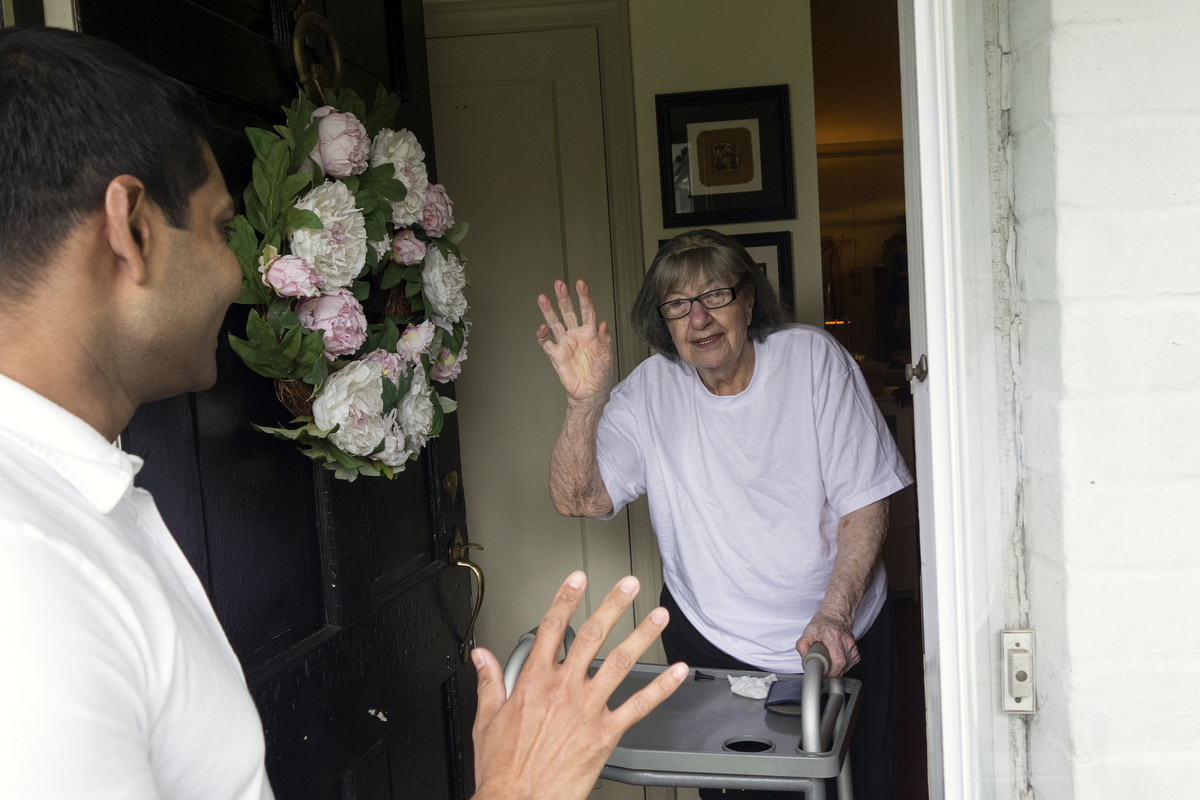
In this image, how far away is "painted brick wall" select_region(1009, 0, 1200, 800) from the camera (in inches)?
35.2

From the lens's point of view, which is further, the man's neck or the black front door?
the black front door

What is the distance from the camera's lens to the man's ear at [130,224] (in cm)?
69

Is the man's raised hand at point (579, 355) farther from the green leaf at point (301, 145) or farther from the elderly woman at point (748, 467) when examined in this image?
the green leaf at point (301, 145)

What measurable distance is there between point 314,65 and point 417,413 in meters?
0.62

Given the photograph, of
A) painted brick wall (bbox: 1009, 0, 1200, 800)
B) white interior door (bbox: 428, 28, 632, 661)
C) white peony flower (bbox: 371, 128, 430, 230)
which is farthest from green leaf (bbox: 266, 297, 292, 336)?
white interior door (bbox: 428, 28, 632, 661)

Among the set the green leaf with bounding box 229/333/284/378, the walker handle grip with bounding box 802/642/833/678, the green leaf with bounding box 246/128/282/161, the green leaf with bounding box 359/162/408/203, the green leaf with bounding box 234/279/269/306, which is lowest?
the walker handle grip with bounding box 802/642/833/678

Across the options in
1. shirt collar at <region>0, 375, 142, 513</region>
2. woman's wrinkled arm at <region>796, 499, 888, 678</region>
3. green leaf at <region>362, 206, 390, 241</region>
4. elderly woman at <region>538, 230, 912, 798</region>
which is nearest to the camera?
shirt collar at <region>0, 375, 142, 513</region>

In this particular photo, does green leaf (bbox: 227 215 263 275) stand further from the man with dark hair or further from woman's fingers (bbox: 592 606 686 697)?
woman's fingers (bbox: 592 606 686 697)

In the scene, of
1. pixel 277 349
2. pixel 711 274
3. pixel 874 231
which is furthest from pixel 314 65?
pixel 874 231

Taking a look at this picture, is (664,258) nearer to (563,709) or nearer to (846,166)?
(563,709)

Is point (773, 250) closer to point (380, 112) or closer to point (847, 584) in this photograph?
point (847, 584)

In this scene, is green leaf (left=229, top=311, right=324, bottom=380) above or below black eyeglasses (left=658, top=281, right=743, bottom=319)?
below

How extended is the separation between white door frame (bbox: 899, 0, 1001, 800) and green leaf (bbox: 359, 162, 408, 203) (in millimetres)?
854

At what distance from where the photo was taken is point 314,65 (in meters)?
1.48
